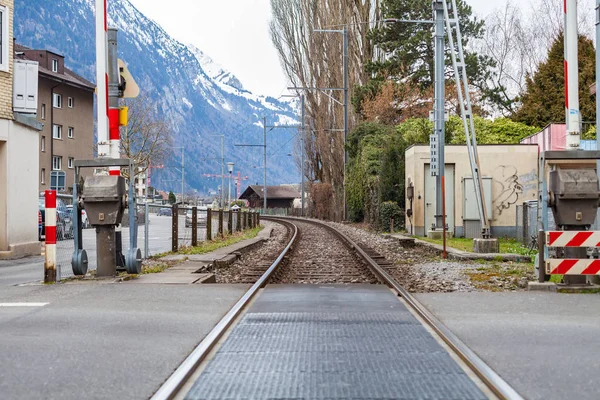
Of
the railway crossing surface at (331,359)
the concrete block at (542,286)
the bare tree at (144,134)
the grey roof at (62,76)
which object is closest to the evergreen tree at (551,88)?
the grey roof at (62,76)

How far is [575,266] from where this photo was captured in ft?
31.2

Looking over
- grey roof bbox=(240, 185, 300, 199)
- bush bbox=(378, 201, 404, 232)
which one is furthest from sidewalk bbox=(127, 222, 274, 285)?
grey roof bbox=(240, 185, 300, 199)

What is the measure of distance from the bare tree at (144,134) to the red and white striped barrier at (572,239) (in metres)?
50.1

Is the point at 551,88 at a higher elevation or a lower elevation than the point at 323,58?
lower

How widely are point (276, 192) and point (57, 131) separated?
69.1 m

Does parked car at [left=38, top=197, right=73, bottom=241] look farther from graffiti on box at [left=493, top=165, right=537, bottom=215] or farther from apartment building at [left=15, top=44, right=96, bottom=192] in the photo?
apartment building at [left=15, top=44, right=96, bottom=192]

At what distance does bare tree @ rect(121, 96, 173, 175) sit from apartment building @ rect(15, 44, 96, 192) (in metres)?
3.43

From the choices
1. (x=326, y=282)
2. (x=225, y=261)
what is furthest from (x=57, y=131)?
(x=326, y=282)

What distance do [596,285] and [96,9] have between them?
27.3ft

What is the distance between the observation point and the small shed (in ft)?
399

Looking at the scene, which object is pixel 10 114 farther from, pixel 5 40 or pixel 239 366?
pixel 239 366

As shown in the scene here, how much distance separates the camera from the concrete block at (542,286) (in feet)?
32.1

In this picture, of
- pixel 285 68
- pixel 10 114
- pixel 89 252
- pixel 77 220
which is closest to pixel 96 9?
pixel 77 220

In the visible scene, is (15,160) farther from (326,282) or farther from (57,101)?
(57,101)
